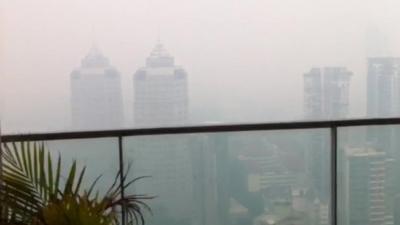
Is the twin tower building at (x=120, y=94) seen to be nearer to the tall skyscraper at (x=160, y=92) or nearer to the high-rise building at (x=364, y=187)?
the tall skyscraper at (x=160, y=92)

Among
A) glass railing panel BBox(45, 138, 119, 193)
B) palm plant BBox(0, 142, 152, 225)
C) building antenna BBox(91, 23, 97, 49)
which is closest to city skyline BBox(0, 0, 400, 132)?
building antenna BBox(91, 23, 97, 49)

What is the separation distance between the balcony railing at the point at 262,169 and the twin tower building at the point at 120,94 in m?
0.20

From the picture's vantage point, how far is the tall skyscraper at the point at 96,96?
11.0ft

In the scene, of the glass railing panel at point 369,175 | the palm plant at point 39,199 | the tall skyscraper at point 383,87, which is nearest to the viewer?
the palm plant at point 39,199

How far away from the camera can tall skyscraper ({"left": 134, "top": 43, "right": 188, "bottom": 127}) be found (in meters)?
3.38

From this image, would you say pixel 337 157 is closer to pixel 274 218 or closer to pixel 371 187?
pixel 371 187

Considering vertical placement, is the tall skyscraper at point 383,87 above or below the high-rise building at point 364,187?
above

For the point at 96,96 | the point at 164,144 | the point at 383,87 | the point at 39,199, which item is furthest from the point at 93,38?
the point at 383,87

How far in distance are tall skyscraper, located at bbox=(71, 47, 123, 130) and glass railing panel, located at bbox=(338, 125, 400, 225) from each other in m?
1.34

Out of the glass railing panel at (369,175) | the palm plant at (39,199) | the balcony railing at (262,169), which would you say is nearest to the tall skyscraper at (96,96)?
the balcony railing at (262,169)

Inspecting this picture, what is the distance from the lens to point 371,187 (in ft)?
11.3

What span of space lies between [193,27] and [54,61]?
0.90m

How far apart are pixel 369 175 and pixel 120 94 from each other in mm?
1575

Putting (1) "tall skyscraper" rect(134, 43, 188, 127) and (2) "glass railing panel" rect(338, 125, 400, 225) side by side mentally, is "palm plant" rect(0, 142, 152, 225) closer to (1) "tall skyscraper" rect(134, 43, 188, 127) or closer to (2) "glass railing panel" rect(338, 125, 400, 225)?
(1) "tall skyscraper" rect(134, 43, 188, 127)
